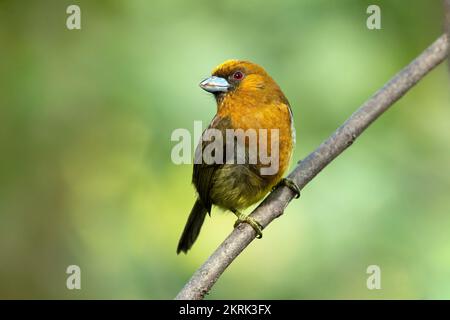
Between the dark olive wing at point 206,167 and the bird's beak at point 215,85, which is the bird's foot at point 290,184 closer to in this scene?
the dark olive wing at point 206,167

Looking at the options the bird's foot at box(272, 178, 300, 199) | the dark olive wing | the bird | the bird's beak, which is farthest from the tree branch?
the bird's beak

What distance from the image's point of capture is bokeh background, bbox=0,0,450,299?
10.4 ft

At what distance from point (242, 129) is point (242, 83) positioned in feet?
0.89

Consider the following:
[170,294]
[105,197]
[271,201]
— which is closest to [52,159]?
[105,197]

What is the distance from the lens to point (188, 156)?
12.0 feet

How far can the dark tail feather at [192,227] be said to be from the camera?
11.3 ft

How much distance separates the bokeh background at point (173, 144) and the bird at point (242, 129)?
0.45 feet

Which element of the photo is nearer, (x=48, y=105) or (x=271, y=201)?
(x=271, y=201)

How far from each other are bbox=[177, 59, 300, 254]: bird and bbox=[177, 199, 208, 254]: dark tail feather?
0.16 meters

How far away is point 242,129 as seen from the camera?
125 inches

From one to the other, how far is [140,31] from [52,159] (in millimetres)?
982

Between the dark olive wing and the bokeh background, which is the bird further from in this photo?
the bokeh background

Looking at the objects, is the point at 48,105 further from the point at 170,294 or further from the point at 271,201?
the point at 271,201

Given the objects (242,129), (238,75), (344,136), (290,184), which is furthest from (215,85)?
(344,136)
